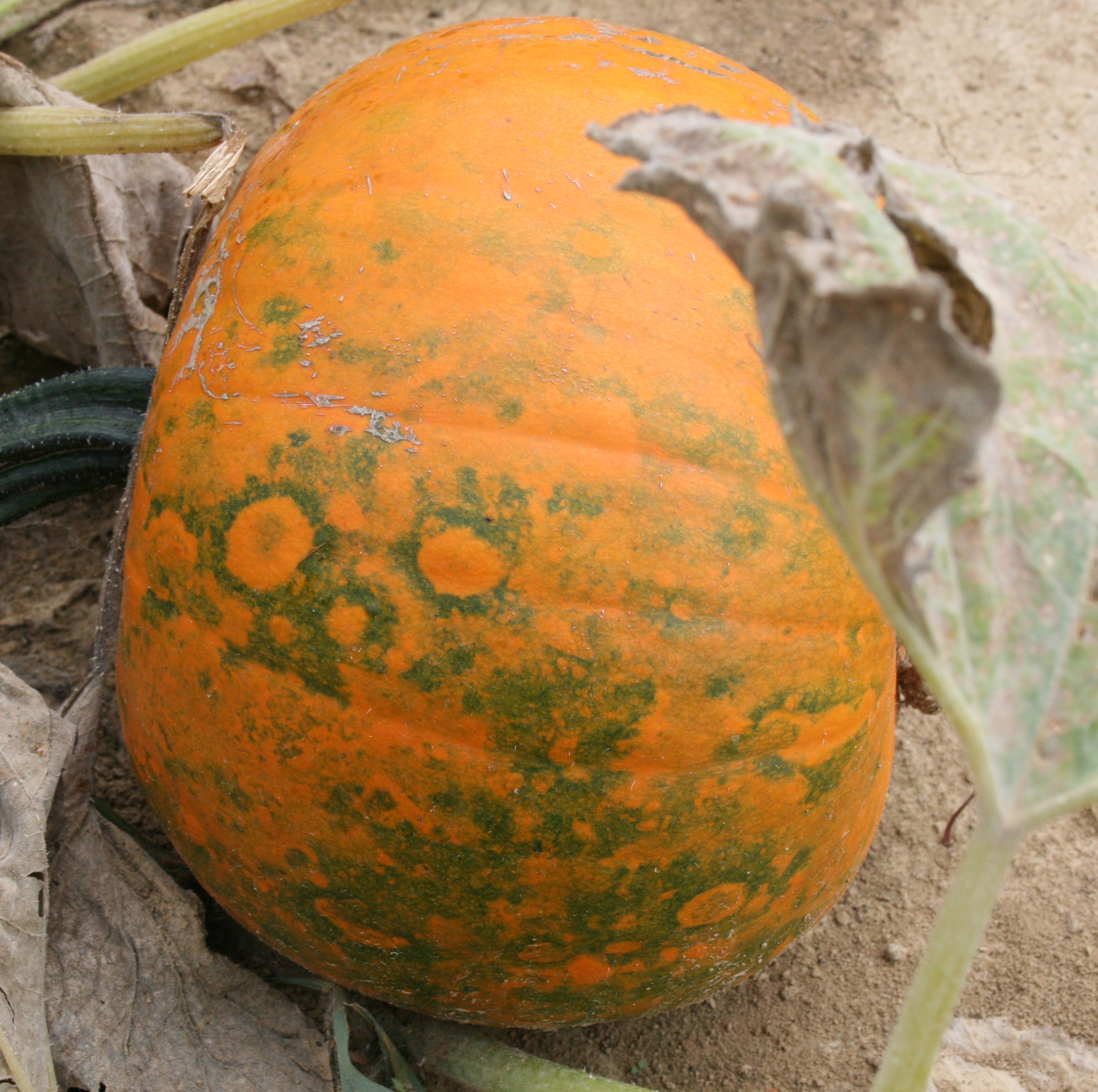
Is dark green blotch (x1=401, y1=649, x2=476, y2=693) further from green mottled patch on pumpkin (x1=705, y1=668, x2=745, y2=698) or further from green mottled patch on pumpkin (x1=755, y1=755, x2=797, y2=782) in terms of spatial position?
green mottled patch on pumpkin (x1=755, y1=755, x2=797, y2=782)

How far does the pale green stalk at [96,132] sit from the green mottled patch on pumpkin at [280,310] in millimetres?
580

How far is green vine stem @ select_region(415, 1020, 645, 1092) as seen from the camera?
1.70 m

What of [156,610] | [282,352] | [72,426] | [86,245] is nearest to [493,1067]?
[156,610]

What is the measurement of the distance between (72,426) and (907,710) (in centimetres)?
174

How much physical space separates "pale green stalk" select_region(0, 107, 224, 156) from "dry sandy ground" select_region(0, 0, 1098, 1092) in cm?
84

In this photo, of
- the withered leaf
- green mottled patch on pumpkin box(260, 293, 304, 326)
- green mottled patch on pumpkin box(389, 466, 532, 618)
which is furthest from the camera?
the withered leaf

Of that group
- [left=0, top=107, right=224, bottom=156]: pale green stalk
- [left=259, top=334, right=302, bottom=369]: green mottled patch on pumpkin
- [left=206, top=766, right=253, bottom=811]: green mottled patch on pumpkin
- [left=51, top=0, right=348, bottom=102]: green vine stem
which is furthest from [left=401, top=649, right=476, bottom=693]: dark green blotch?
[left=51, top=0, right=348, bottom=102]: green vine stem

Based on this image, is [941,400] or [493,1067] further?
[493,1067]

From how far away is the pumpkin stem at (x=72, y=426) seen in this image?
1.97 m

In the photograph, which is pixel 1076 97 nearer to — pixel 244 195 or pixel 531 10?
pixel 531 10

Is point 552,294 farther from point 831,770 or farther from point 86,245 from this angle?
point 86,245

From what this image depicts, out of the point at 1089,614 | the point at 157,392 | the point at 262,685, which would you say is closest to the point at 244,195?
the point at 157,392

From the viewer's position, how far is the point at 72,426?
6.47 ft

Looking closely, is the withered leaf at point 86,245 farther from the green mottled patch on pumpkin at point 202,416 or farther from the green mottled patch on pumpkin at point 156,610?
the green mottled patch on pumpkin at point 156,610
